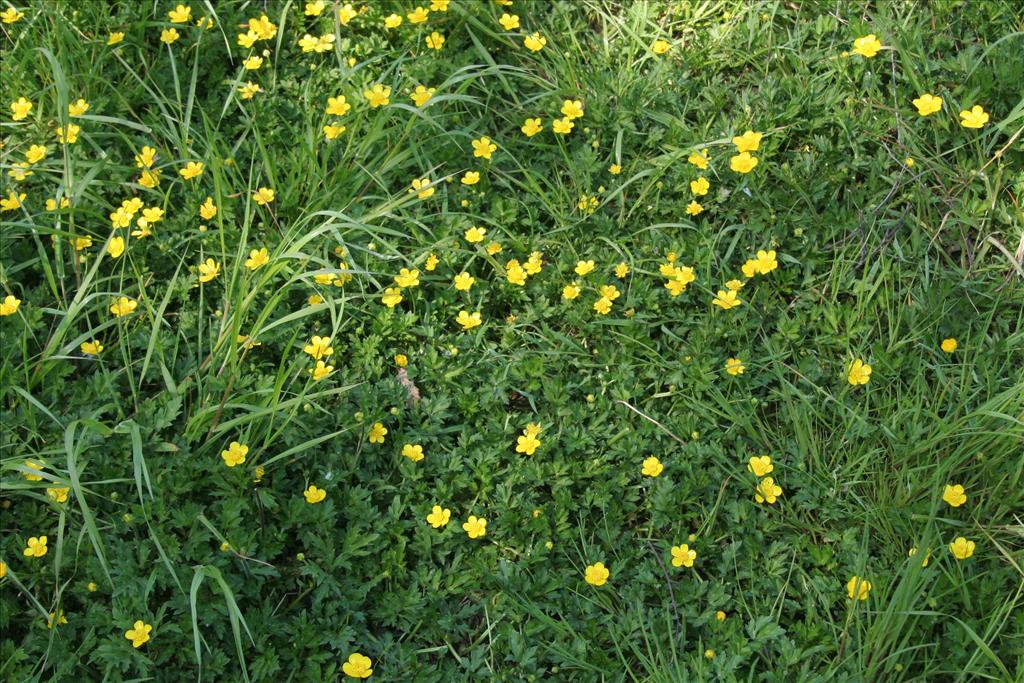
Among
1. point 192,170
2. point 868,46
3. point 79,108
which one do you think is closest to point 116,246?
point 192,170

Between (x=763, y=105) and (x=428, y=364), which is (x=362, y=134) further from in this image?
(x=763, y=105)

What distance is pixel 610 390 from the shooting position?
9.88ft

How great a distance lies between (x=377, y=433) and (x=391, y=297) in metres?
0.44

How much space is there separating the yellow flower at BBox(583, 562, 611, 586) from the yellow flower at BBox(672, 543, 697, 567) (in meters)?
0.18

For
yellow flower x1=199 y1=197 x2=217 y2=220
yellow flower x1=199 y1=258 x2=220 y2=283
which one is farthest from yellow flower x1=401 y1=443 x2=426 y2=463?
yellow flower x1=199 y1=197 x2=217 y2=220

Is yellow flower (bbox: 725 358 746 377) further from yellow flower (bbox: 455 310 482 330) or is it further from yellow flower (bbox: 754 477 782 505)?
yellow flower (bbox: 455 310 482 330)

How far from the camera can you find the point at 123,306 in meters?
3.07

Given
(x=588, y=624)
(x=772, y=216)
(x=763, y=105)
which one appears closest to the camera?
(x=588, y=624)

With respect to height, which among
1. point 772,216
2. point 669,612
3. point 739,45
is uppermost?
point 739,45

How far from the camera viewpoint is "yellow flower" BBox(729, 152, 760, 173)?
3.26 meters

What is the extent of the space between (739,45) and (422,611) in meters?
2.24

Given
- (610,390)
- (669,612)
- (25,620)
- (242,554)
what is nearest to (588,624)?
(669,612)

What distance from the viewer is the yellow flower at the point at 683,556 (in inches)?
104

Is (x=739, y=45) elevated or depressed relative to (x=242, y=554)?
elevated
